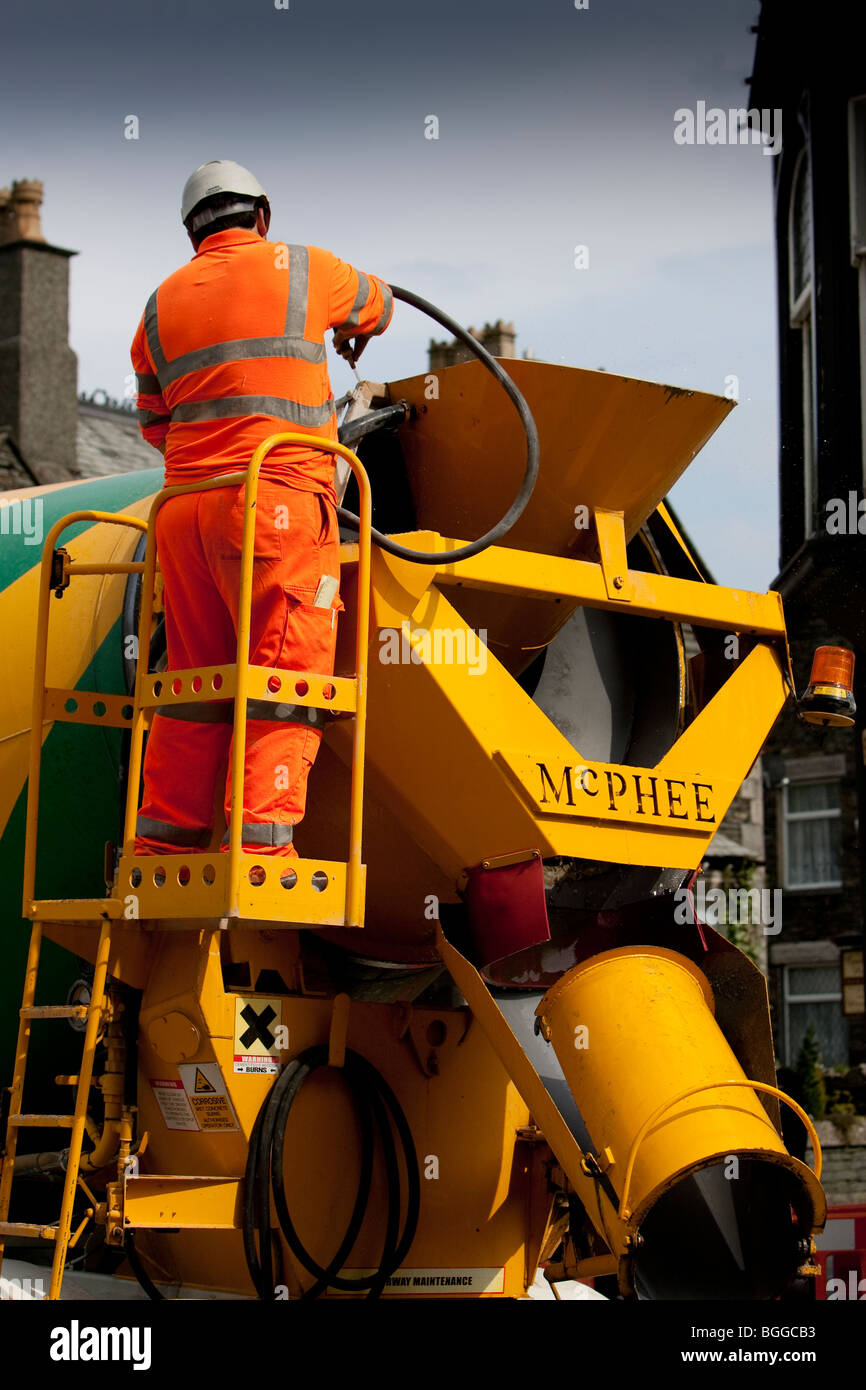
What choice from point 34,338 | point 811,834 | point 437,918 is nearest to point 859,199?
point 811,834

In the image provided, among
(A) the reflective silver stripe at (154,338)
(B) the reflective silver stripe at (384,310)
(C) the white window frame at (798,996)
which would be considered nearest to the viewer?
(A) the reflective silver stripe at (154,338)

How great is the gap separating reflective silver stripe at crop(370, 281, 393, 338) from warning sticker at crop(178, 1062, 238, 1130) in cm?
185

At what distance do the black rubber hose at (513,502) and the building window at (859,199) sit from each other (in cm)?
922

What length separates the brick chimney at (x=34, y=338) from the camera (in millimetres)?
25438

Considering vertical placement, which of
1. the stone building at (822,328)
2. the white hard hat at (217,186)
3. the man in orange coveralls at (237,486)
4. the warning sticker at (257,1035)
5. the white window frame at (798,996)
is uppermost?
the stone building at (822,328)

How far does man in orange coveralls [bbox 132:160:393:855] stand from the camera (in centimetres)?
418

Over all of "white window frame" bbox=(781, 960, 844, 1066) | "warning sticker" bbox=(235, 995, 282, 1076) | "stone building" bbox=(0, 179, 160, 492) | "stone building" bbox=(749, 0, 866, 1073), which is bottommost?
"warning sticker" bbox=(235, 995, 282, 1076)

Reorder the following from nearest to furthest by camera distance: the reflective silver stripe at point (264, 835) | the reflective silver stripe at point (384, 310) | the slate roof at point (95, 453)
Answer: the reflective silver stripe at point (264, 835), the reflective silver stripe at point (384, 310), the slate roof at point (95, 453)

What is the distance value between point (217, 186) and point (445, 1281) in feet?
9.14

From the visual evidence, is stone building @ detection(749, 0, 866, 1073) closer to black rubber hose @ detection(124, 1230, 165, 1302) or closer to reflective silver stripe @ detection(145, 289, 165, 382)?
reflective silver stripe @ detection(145, 289, 165, 382)

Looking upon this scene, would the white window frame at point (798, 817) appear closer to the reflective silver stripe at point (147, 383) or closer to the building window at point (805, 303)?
the building window at point (805, 303)

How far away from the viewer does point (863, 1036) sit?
18688 millimetres

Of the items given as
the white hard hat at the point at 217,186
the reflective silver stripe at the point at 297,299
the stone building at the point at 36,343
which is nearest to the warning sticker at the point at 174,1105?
the reflective silver stripe at the point at 297,299

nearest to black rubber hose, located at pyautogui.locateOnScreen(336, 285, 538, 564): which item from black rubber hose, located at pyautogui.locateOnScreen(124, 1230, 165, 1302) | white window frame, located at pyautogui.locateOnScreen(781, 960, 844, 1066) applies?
black rubber hose, located at pyautogui.locateOnScreen(124, 1230, 165, 1302)
